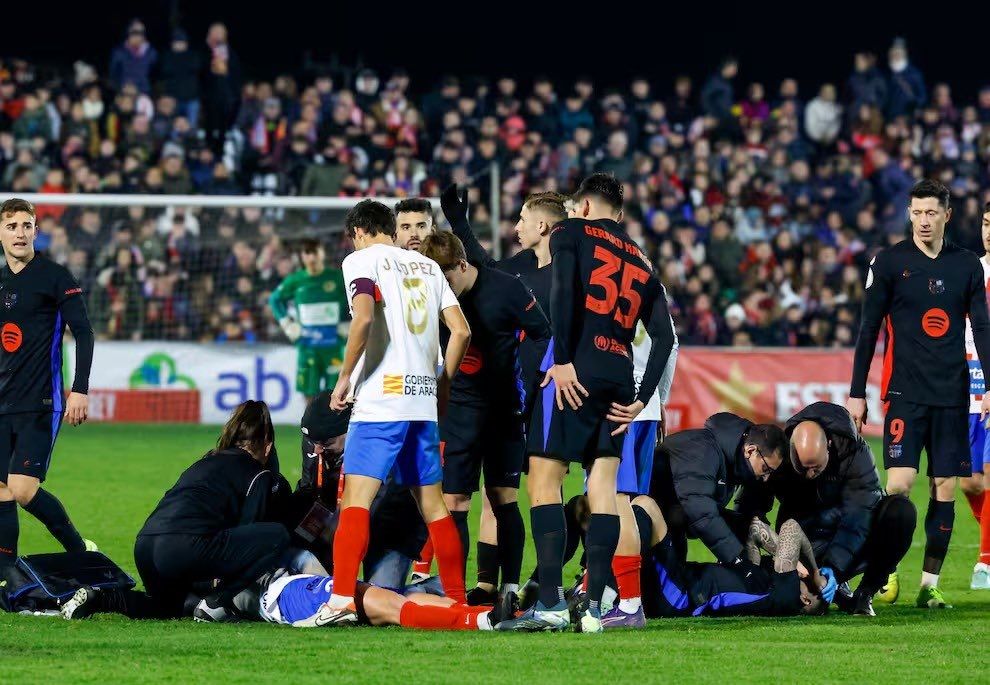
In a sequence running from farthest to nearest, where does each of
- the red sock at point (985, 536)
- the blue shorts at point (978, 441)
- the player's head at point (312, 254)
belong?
1. the player's head at point (312, 254)
2. the blue shorts at point (978, 441)
3. the red sock at point (985, 536)

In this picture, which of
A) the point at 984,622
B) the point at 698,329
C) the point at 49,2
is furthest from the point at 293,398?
Answer: the point at 984,622

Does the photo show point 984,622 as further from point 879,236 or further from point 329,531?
point 879,236

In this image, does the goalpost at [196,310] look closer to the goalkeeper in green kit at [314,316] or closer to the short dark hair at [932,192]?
the goalkeeper in green kit at [314,316]

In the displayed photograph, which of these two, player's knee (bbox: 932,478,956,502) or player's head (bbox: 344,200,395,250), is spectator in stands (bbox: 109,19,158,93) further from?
player's knee (bbox: 932,478,956,502)

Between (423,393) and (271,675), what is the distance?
1.90 metres

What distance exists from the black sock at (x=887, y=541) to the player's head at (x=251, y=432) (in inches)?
120

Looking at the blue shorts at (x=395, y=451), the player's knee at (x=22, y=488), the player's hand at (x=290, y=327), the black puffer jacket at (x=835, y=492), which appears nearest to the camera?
the blue shorts at (x=395, y=451)

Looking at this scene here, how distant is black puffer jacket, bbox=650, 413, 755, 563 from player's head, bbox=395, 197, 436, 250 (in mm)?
1718

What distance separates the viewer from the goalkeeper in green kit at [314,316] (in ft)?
55.1

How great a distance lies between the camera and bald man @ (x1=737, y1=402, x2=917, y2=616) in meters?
8.16

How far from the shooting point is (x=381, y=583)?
789cm

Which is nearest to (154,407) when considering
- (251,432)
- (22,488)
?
(22,488)

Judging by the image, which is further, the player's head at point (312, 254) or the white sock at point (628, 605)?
the player's head at point (312, 254)

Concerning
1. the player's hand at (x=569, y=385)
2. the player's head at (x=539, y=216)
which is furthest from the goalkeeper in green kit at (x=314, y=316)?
the player's hand at (x=569, y=385)
